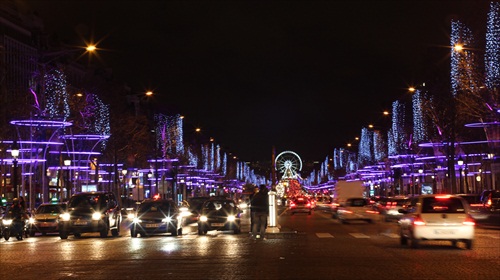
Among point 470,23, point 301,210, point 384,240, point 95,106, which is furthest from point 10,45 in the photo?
point 384,240

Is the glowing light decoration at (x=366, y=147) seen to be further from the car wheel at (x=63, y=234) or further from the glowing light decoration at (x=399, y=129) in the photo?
the car wheel at (x=63, y=234)

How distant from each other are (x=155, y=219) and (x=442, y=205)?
14.4 meters

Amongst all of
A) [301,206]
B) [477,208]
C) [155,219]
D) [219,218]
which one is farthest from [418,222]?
[301,206]

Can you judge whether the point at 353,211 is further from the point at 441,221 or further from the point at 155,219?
the point at 441,221

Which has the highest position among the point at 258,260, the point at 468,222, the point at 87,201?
the point at 87,201

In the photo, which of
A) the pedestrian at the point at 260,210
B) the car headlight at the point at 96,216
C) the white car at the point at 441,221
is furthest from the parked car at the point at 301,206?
the white car at the point at 441,221

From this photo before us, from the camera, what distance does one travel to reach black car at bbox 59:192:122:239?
117 feet

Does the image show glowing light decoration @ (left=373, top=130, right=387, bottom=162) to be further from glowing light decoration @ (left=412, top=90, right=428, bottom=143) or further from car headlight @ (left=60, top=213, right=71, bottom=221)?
car headlight @ (left=60, top=213, right=71, bottom=221)

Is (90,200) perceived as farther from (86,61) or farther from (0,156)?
(86,61)

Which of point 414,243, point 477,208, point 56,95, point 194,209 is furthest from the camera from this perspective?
point 56,95

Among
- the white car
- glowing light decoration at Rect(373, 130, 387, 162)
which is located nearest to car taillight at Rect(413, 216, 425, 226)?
the white car

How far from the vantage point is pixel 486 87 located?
45.7 meters

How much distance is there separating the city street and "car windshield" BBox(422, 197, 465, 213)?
1226 mm

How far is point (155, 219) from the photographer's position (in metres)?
35.2
